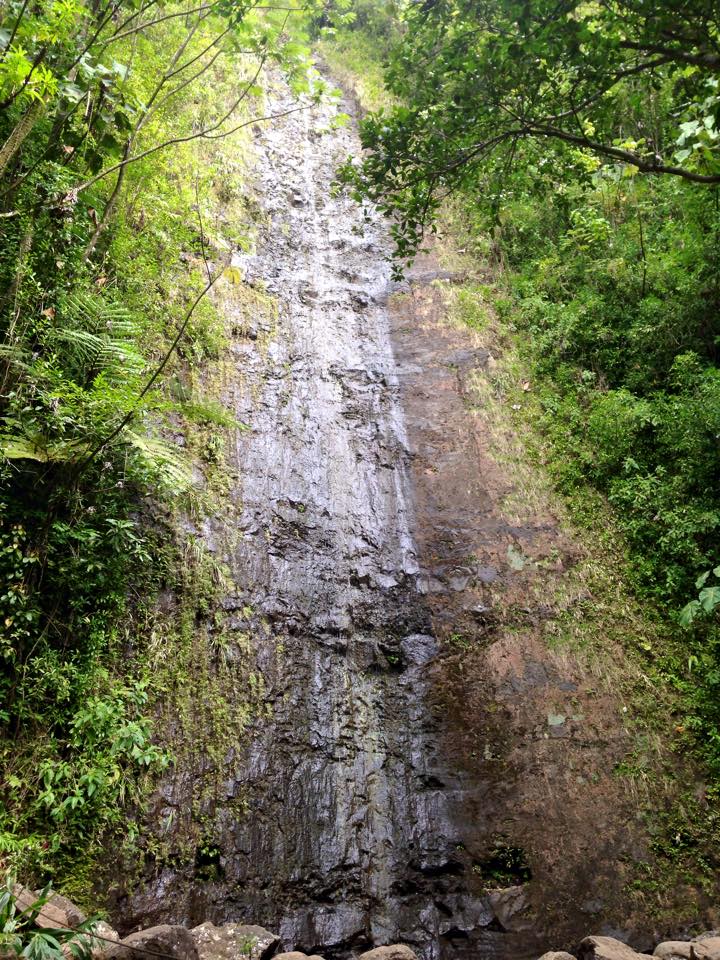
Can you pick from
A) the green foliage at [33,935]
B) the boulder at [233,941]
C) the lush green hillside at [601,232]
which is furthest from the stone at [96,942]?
the lush green hillside at [601,232]

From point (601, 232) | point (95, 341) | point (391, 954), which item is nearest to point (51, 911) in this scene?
point (391, 954)

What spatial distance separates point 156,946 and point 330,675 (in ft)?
9.41

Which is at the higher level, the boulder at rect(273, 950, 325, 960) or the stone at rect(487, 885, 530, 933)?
the stone at rect(487, 885, 530, 933)

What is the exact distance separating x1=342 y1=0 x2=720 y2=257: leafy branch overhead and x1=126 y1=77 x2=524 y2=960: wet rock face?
3293 millimetres

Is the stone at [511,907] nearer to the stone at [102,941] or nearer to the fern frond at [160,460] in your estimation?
the stone at [102,941]

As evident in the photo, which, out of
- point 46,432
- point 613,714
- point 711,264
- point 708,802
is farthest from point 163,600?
point 711,264

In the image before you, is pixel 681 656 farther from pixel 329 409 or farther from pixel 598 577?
pixel 329 409

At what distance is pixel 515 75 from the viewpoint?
4398 mm

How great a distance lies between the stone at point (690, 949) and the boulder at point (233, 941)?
256 cm

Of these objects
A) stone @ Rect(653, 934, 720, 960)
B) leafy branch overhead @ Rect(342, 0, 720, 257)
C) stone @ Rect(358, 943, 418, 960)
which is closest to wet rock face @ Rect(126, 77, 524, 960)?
stone @ Rect(358, 943, 418, 960)

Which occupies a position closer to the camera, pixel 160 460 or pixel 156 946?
pixel 156 946

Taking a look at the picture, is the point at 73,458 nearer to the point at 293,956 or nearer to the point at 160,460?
the point at 160,460

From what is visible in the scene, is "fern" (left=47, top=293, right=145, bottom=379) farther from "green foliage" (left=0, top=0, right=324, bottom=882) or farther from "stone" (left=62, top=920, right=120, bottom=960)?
"stone" (left=62, top=920, right=120, bottom=960)

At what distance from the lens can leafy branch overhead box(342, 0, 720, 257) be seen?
12.9 feet
